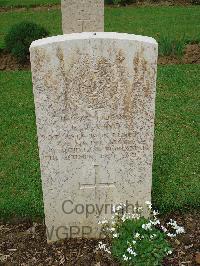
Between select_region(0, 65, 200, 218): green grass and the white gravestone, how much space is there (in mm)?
636

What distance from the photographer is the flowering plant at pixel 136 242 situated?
11.0 feet

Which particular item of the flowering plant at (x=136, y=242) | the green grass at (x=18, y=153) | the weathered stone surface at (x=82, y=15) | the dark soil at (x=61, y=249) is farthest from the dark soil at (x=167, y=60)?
the flowering plant at (x=136, y=242)

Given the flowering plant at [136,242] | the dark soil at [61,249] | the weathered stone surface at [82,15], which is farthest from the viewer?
the weathered stone surface at [82,15]

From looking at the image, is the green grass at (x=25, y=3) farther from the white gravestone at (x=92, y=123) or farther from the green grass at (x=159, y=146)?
the white gravestone at (x=92, y=123)

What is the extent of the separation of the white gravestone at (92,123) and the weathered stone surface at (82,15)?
4.76 m

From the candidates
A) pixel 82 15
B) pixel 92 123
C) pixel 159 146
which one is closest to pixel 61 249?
pixel 92 123

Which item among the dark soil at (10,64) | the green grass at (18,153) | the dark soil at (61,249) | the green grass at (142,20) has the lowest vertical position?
the dark soil at (61,249)

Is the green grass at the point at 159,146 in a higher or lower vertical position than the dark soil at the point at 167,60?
lower

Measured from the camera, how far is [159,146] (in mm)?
5496

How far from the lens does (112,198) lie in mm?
3855

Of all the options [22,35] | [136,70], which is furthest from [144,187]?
[22,35]

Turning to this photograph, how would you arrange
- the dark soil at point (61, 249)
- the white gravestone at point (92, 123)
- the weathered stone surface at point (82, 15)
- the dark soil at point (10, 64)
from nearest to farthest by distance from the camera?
the white gravestone at point (92, 123) → the dark soil at point (61, 249) → the weathered stone surface at point (82, 15) → the dark soil at point (10, 64)

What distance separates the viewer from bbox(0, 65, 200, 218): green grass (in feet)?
14.7

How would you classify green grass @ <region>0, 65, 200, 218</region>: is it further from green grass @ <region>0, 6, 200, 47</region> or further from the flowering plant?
green grass @ <region>0, 6, 200, 47</region>
